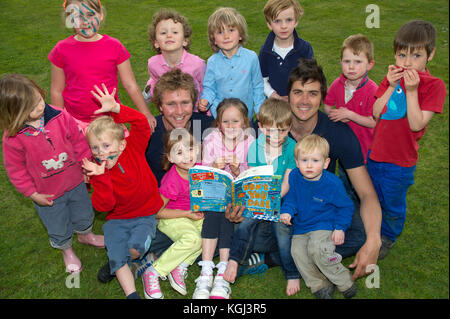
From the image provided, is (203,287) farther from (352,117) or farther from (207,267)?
(352,117)

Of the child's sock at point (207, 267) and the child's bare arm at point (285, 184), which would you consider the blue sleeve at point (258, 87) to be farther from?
the child's sock at point (207, 267)

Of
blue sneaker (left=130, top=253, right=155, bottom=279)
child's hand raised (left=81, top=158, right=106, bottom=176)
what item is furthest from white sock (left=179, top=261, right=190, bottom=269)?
child's hand raised (left=81, top=158, right=106, bottom=176)

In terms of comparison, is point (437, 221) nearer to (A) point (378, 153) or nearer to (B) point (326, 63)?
(A) point (378, 153)

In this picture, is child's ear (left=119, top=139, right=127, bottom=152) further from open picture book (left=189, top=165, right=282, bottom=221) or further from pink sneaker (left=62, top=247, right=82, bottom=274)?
pink sneaker (left=62, top=247, right=82, bottom=274)

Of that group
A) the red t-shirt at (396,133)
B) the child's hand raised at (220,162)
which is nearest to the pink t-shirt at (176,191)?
the child's hand raised at (220,162)

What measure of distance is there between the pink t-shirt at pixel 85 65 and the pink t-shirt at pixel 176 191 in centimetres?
116

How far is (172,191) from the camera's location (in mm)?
3799

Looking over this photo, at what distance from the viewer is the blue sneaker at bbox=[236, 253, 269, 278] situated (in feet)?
12.3

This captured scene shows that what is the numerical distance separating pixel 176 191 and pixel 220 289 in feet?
3.22

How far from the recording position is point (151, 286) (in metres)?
3.55

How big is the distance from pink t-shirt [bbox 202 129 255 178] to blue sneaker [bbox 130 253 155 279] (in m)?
1.05

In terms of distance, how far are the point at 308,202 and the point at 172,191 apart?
4.15ft

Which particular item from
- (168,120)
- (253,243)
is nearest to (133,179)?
(168,120)

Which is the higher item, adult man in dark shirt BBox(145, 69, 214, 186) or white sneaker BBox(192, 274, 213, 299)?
adult man in dark shirt BBox(145, 69, 214, 186)
